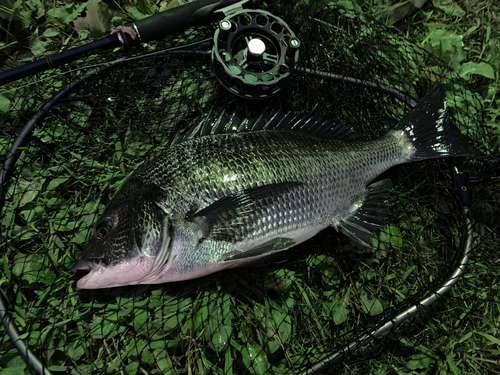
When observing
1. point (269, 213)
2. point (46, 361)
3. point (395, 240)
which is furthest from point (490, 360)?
point (46, 361)

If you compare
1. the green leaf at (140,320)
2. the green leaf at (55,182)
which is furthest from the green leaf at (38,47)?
the green leaf at (140,320)

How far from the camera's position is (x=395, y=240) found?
286cm

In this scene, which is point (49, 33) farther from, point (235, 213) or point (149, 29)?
point (235, 213)

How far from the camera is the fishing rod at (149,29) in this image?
2359 mm

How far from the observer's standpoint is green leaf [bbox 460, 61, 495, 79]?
125 inches

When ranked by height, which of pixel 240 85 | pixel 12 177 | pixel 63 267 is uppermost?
pixel 240 85

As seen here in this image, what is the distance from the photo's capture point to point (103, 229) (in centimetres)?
213

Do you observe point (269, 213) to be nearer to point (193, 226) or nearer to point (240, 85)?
point (193, 226)

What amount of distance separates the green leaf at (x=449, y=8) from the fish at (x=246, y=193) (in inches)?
53.3

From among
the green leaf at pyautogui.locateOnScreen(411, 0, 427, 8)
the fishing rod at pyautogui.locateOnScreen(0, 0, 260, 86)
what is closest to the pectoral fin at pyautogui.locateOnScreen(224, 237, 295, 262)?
the fishing rod at pyautogui.locateOnScreen(0, 0, 260, 86)

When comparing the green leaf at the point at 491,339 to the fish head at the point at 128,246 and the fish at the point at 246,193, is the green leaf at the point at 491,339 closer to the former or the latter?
the fish at the point at 246,193

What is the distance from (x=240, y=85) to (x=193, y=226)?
1218 mm

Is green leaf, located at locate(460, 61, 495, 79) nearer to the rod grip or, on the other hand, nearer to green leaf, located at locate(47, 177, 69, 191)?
the rod grip

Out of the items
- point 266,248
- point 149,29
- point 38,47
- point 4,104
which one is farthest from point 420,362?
point 38,47
